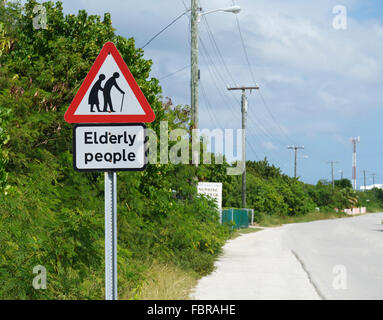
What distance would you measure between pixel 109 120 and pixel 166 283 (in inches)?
231

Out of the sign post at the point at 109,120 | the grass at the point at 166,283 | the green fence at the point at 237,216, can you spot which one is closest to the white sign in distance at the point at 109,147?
the sign post at the point at 109,120

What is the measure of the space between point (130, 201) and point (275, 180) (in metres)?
51.4

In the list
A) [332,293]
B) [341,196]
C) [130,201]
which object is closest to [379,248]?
[332,293]

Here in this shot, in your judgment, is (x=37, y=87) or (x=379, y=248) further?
(x=379, y=248)

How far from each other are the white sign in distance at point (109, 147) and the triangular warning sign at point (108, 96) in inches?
3.9

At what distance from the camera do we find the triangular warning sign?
4891 millimetres

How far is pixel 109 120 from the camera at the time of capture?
191 inches

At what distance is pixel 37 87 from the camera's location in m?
11.1

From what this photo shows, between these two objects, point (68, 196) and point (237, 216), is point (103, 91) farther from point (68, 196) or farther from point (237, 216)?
point (237, 216)

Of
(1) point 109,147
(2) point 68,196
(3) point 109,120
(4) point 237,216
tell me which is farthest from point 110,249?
(4) point 237,216

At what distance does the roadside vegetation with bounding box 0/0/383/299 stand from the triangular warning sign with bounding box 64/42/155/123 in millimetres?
2275
